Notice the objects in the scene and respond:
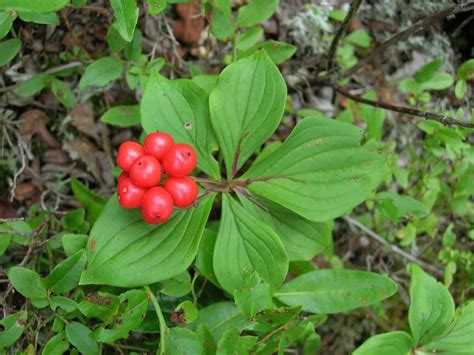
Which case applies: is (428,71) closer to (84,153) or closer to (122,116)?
(122,116)

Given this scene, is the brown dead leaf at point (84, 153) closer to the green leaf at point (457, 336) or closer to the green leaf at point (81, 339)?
the green leaf at point (81, 339)

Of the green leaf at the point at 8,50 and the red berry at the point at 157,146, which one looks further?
the green leaf at the point at 8,50

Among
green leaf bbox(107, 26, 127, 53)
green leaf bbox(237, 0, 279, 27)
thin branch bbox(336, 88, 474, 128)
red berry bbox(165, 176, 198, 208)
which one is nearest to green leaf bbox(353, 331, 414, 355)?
thin branch bbox(336, 88, 474, 128)

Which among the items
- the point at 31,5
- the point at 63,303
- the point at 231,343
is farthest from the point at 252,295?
the point at 31,5

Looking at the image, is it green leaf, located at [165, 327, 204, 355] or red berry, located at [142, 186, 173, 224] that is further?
green leaf, located at [165, 327, 204, 355]

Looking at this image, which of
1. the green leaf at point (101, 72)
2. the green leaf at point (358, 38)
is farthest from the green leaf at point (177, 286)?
the green leaf at point (358, 38)

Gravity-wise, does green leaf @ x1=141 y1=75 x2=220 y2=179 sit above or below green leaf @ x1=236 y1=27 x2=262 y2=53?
below

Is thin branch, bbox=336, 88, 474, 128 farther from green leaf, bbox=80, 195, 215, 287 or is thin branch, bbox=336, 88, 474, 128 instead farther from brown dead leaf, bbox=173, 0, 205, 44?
green leaf, bbox=80, 195, 215, 287
